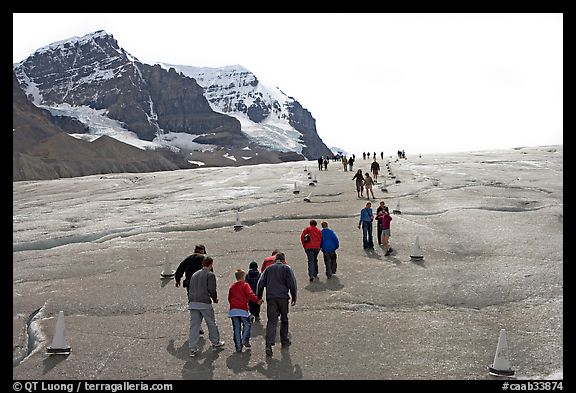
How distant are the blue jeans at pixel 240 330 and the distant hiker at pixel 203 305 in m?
0.42

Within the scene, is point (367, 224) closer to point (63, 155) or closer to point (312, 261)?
→ point (312, 261)

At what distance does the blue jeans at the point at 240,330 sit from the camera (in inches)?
391

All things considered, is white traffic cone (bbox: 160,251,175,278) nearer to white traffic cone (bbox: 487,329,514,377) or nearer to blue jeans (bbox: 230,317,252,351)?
blue jeans (bbox: 230,317,252,351)

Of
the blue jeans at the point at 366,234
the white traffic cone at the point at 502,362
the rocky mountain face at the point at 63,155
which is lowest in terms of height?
the white traffic cone at the point at 502,362

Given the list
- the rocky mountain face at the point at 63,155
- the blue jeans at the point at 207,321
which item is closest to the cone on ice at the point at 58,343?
the blue jeans at the point at 207,321

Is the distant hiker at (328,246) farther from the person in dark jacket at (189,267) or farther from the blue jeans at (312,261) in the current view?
the person in dark jacket at (189,267)

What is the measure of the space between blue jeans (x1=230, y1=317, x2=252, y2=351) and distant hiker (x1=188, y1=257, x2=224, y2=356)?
424 mm

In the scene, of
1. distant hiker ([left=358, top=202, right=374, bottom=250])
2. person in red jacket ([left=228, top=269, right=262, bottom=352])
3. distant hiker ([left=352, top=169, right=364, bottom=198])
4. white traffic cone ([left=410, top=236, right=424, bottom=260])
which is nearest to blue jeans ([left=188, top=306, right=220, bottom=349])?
person in red jacket ([left=228, top=269, right=262, bottom=352])

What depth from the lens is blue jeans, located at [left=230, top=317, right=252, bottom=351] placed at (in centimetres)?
994

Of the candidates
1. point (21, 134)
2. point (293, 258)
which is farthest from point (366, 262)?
point (21, 134)
